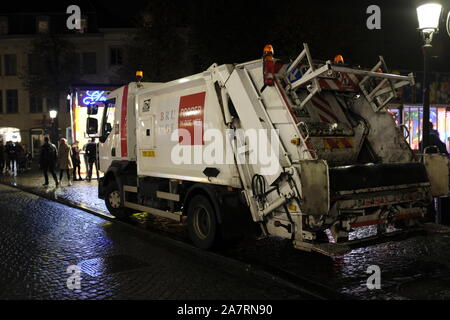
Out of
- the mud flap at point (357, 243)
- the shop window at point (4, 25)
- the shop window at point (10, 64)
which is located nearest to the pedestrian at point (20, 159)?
the shop window at point (10, 64)

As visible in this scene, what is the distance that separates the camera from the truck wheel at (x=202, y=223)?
6344 mm

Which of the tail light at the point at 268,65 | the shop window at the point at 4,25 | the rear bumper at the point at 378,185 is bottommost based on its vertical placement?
the rear bumper at the point at 378,185

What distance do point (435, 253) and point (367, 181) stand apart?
5.61 ft

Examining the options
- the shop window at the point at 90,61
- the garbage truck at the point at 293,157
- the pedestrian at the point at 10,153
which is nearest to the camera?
the garbage truck at the point at 293,157

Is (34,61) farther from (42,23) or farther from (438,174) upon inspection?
(438,174)

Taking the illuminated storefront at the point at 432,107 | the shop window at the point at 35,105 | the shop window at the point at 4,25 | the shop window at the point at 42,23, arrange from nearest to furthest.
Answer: the illuminated storefront at the point at 432,107, the shop window at the point at 35,105, the shop window at the point at 42,23, the shop window at the point at 4,25

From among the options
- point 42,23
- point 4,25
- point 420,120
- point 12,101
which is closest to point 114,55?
point 42,23

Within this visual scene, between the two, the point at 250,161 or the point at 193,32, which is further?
the point at 193,32

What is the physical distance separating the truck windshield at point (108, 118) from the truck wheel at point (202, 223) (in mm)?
3883

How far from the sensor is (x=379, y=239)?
5.59m

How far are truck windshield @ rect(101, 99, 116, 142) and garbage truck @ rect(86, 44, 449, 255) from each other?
2.38 metres

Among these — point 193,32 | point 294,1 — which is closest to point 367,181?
point 294,1

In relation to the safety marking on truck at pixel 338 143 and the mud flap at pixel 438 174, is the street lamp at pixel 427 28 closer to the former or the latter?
the mud flap at pixel 438 174
